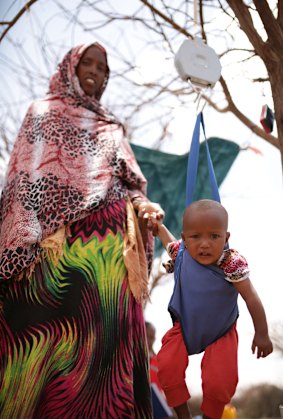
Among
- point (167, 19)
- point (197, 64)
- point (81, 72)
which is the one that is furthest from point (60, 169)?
point (167, 19)

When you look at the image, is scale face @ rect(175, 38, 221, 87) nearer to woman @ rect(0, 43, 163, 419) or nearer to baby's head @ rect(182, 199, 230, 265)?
baby's head @ rect(182, 199, 230, 265)

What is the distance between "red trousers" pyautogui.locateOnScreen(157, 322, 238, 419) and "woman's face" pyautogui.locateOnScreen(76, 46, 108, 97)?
1.60 m

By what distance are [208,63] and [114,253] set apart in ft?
3.09

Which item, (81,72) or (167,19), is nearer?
(81,72)

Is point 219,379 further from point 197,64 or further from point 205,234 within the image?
point 197,64

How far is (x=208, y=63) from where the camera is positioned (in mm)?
1820

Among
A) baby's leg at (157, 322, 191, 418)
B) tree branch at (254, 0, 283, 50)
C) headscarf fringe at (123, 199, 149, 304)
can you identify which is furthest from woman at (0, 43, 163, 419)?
tree branch at (254, 0, 283, 50)

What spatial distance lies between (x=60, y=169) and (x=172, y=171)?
208cm

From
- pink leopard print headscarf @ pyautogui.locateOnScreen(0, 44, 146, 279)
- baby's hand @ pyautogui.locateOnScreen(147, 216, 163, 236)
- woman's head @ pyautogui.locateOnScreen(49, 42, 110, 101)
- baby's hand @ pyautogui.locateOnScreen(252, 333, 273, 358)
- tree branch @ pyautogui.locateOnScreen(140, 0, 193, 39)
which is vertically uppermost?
tree branch @ pyautogui.locateOnScreen(140, 0, 193, 39)

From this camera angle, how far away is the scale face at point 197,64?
1.78m

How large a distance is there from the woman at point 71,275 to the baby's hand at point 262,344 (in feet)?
2.59

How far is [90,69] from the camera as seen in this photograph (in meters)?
2.76

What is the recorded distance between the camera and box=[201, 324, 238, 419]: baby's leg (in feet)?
4.98

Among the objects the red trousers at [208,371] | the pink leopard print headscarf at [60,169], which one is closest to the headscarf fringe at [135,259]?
the pink leopard print headscarf at [60,169]
